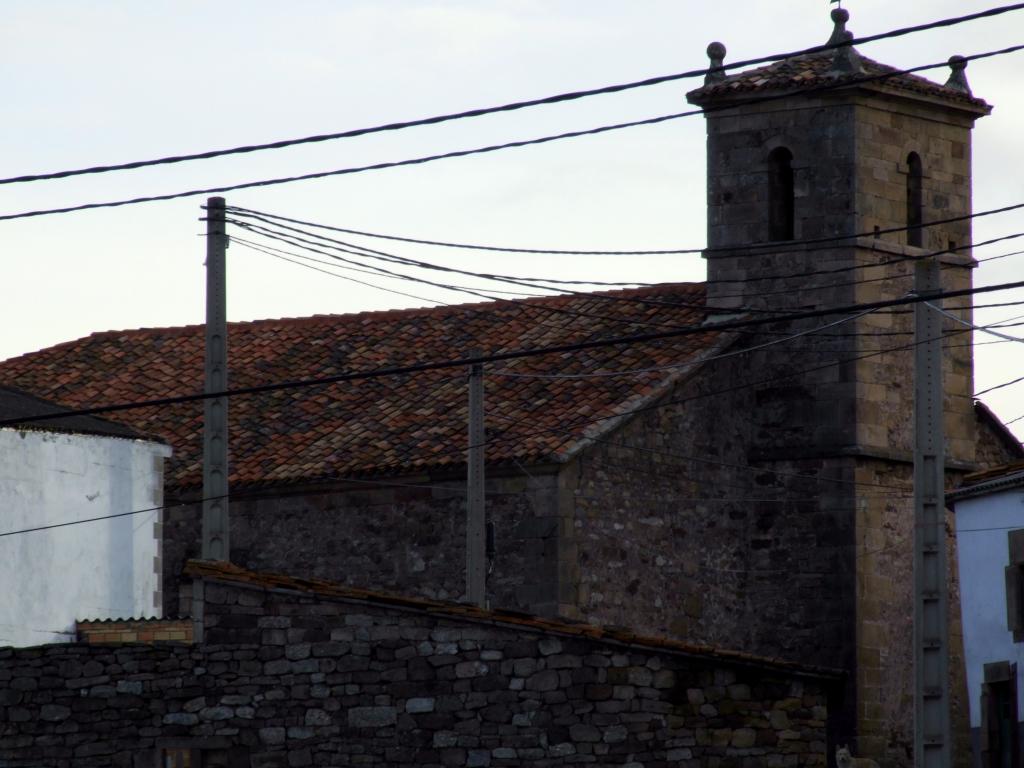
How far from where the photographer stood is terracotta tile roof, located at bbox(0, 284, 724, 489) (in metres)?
31.7

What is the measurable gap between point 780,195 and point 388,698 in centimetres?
1388

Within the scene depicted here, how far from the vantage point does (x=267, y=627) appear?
21.2 m

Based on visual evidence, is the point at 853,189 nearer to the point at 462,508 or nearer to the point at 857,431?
the point at 857,431

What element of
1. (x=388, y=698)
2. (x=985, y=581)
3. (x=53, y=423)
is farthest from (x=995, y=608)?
(x=53, y=423)

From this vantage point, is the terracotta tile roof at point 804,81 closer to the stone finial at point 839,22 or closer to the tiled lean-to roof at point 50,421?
the stone finial at point 839,22

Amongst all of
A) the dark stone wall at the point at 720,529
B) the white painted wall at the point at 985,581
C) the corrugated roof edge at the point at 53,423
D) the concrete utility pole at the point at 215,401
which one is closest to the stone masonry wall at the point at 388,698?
the concrete utility pole at the point at 215,401

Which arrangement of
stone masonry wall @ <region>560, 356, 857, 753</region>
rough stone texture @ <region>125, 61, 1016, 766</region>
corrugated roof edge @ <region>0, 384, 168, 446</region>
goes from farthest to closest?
rough stone texture @ <region>125, 61, 1016, 766</region> → stone masonry wall @ <region>560, 356, 857, 753</region> → corrugated roof edge @ <region>0, 384, 168, 446</region>

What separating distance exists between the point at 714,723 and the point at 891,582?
38.4 ft

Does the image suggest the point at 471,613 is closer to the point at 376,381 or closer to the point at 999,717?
the point at 999,717

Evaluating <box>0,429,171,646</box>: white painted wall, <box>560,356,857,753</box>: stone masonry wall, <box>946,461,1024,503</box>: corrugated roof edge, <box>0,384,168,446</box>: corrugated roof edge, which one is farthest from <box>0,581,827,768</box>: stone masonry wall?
<box>560,356,857,753</box>: stone masonry wall

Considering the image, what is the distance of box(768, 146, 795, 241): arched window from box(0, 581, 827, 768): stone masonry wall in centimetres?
1254

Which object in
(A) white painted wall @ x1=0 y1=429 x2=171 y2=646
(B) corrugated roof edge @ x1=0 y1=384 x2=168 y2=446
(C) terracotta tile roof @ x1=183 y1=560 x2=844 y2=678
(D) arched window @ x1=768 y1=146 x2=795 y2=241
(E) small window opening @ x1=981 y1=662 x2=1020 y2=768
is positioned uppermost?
(D) arched window @ x1=768 y1=146 x2=795 y2=241

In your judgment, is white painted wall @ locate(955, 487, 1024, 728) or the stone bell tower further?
the stone bell tower

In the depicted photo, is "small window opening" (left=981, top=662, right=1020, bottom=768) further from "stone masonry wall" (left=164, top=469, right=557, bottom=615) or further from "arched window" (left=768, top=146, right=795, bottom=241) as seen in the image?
"arched window" (left=768, top=146, right=795, bottom=241)
